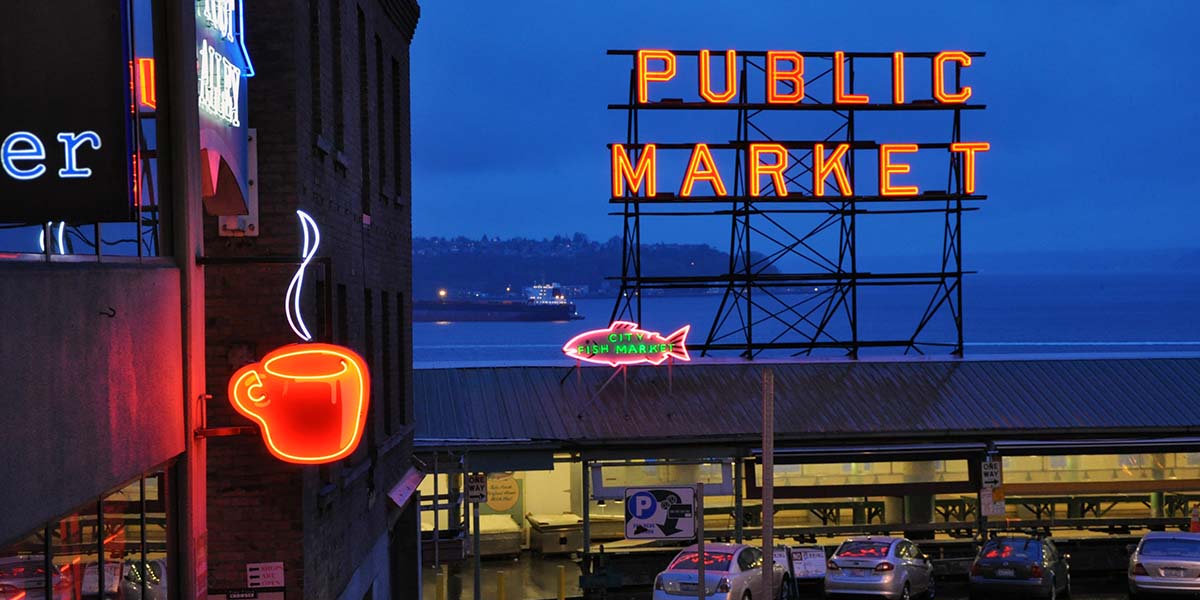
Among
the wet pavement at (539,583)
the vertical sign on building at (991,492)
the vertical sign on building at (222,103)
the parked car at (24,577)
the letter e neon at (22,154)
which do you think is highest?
the vertical sign on building at (222,103)

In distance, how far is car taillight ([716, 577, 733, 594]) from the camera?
22.7 m

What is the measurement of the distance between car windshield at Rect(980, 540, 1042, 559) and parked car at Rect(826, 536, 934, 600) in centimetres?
128

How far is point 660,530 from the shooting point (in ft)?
64.9

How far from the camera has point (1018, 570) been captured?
25.4 metres

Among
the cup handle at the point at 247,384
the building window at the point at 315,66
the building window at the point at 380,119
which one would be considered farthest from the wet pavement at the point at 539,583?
the cup handle at the point at 247,384

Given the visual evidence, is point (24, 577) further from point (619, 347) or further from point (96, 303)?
point (619, 347)

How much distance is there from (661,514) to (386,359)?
186 inches

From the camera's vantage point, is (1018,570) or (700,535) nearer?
(700,535)

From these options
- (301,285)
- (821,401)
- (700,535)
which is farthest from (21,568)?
(821,401)

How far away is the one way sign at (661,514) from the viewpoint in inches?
778

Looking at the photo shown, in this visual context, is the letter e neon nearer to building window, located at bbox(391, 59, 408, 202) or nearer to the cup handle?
the cup handle

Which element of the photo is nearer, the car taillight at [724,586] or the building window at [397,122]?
the building window at [397,122]

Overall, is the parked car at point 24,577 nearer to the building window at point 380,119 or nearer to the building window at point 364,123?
the building window at point 364,123

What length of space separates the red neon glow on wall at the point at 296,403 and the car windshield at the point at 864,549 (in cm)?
1721
